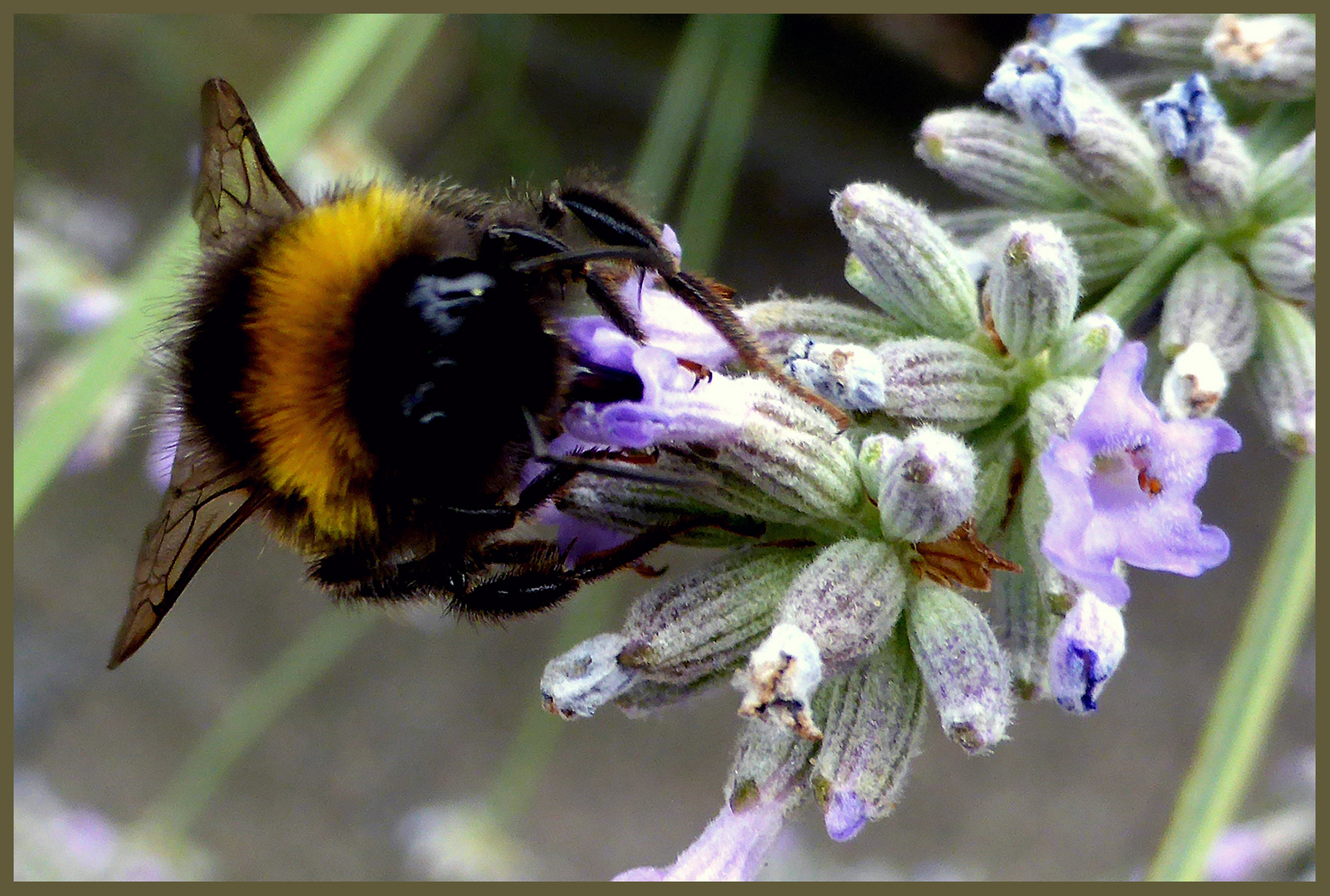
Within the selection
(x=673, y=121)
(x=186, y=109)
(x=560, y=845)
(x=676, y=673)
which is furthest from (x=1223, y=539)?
(x=186, y=109)

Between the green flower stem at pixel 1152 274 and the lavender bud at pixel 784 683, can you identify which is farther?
the green flower stem at pixel 1152 274

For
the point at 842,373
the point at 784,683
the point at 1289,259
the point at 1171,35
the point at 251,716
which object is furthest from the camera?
the point at 251,716

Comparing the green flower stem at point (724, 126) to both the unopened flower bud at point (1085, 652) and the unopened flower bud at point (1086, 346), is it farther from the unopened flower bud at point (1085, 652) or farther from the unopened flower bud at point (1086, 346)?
the unopened flower bud at point (1085, 652)

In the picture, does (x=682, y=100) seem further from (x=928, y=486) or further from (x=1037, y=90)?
(x=928, y=486)

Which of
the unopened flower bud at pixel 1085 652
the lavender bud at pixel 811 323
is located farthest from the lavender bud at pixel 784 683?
the lavender bud at pixel 811 323

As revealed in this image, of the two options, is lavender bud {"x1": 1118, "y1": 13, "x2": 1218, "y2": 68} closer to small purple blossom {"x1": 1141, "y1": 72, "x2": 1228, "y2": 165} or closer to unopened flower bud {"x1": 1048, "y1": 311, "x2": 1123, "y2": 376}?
small purple blossom {"x1": 1141, "y1": 72, "x2": 1228, "y2": 165}

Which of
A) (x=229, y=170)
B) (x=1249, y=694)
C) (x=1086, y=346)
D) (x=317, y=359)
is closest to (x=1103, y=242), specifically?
(x=1086, y=346)
